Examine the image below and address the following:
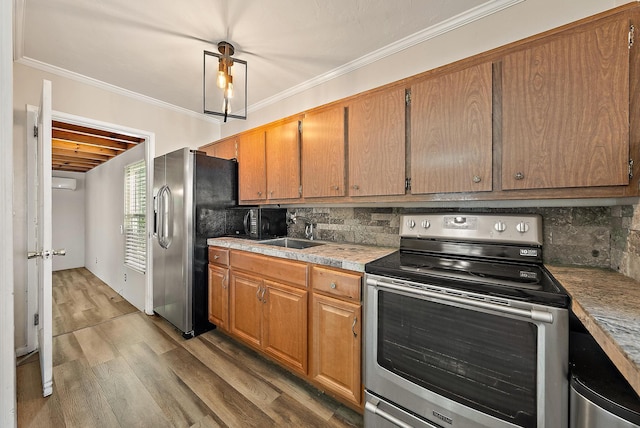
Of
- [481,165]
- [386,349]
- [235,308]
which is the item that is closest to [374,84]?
[481,165]

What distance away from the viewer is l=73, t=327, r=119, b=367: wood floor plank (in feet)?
7.25

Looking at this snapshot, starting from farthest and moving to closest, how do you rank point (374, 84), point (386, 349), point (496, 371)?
point (374, 84) < point (386, 349) < point (496, 371)

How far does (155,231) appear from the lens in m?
2.91

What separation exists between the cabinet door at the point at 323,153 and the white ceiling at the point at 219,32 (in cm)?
57

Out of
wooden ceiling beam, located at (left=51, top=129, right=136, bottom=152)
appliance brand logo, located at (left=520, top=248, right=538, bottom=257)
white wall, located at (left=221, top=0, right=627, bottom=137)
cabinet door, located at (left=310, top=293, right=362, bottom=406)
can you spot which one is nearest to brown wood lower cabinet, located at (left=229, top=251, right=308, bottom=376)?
cabinet door, located at (left=310, top=293, right=362, bottom=406)

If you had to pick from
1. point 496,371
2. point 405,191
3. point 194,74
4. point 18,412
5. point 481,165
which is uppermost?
point 194,74

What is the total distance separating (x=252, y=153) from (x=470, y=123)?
2.01m

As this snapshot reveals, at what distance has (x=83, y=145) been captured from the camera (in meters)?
3.93

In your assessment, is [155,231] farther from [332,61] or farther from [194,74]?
[332,61]

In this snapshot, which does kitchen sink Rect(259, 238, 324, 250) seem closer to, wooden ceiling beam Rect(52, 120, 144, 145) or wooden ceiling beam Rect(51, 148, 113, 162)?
wooden ceiling beam Rect(52, 120, 144, 145)

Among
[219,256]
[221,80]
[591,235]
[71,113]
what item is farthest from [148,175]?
[591,235]

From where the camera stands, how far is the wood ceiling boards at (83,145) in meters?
3.21

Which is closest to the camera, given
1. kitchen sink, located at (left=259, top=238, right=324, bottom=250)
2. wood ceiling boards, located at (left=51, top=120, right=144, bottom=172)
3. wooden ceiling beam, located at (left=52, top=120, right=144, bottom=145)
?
kitchen sink, located at (left=259, top=238, right=324, bottom=250)

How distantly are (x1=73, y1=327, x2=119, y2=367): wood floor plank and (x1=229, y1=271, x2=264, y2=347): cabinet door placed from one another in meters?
1.08
